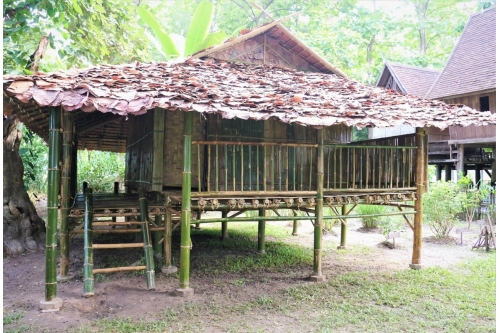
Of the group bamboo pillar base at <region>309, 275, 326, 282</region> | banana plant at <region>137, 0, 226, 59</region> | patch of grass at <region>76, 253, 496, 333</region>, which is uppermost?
banana plant at <region>137, 0, 226, 59</region>

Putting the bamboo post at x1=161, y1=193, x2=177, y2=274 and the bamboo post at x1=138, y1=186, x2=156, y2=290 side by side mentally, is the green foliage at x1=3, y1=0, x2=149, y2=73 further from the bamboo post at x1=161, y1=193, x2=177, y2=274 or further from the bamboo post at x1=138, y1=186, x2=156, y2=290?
the bamboo post at x1=161, y1=193, x2=177, y2=274

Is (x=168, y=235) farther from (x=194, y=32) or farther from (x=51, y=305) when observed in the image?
(x=194, y=32)

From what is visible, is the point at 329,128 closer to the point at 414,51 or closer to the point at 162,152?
the point at 162,152

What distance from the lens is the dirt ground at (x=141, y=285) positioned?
564cm

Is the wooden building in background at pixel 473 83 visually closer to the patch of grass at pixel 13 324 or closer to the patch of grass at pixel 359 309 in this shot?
the patch of grass at pixel 359 309

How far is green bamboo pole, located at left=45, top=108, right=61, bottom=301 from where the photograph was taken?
5.77 m

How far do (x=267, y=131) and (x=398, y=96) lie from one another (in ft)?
9.69

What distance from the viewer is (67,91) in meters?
5.38

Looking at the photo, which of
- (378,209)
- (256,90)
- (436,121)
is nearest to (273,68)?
(256,90)

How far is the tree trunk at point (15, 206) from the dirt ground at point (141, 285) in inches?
18.6

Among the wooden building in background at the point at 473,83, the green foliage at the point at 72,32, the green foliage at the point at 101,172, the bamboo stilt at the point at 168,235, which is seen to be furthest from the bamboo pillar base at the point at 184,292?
the wooden building in background at the point at 473,83

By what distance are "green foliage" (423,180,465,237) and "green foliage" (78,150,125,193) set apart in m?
11.8

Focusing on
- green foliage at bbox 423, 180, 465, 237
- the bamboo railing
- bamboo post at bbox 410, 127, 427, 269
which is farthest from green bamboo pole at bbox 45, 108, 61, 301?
green foliage at bbox 423, 180, 465, 237

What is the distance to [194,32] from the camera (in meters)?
12.6
